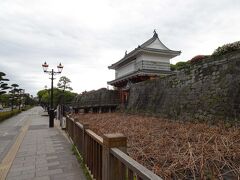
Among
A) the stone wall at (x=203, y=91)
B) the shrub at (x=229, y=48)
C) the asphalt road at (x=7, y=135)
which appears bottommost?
the asphalt road at (x=7, y=135)

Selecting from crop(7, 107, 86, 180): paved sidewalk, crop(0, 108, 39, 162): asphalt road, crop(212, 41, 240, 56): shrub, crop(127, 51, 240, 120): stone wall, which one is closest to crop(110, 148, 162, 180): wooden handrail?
crop(7, 107, 86, 180): paved sidewalk

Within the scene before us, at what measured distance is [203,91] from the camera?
7457 mm

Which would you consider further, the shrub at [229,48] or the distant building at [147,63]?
the distant building at [147,63]

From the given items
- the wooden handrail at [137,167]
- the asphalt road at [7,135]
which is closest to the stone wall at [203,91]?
the wooden handrail at [137,167]

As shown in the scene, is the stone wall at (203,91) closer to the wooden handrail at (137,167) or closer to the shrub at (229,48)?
the shrub at (229,48)

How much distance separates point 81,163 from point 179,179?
248 centimetres

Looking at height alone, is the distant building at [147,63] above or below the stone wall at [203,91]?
above

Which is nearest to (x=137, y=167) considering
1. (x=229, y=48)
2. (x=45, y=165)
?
(x=45, y=165)

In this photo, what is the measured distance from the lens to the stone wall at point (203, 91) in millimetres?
6145

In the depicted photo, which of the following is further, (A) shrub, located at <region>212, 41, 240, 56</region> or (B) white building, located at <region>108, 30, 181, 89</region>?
(B) white building, located at <region>108, 30, 181, 89</region>

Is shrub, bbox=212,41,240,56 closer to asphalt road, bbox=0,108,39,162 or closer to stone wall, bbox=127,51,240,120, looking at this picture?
stone wall, bbox=127,51,240,120

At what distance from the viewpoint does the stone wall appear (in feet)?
20.2

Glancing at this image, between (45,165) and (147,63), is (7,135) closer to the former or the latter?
(45,165)

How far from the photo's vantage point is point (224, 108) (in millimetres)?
6266
